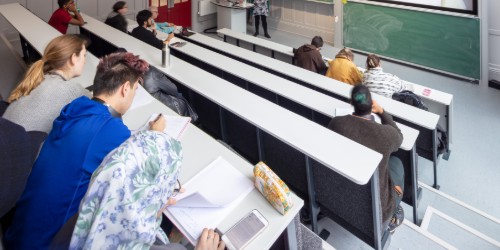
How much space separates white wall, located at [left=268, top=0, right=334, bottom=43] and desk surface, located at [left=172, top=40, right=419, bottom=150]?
158 inches

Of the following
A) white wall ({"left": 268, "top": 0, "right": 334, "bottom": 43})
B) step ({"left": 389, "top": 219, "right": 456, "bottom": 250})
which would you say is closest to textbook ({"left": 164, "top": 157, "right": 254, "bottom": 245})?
step ({"left": 389, "top": 219, "right": 456, "bottom": 250})

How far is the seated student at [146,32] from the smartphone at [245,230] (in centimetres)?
260

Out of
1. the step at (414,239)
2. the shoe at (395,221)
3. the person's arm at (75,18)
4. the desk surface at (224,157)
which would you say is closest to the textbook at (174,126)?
the desk surface at (224,157)

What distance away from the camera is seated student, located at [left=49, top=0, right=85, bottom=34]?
3994mm

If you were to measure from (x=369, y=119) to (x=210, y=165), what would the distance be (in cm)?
97

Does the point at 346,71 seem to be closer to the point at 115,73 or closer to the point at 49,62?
the point at 115,73

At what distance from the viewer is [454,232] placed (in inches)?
83.0

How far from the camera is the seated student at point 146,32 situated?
3456 millimetres

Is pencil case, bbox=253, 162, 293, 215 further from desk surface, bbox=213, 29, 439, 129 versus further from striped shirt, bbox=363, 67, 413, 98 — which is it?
striped shirt, bbox=363, 67, 413, 98

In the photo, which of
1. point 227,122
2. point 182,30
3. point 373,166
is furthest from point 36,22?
point 373,166

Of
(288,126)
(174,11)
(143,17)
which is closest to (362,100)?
(288,126)

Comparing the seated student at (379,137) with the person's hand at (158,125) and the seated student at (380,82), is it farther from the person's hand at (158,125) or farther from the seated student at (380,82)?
the seated student at (380,82)

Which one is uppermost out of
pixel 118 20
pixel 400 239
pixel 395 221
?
pixel 118 20

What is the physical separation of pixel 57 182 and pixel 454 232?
90.2 inches
